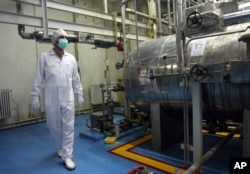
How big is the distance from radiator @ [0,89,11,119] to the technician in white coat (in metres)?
1.86

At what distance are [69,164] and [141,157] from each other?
0.79m

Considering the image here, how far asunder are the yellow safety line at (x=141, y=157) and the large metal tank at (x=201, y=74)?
1.56 feet

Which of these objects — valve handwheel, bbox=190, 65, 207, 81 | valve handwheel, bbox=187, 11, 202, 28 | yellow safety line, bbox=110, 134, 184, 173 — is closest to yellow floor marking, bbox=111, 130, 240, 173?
yellow safety line, bbox=110, 134, 184, 173

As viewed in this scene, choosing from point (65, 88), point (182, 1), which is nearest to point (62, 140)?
point (65, 88)

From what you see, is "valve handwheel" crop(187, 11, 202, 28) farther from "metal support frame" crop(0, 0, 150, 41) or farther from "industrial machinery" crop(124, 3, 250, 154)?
"metal support frame" crop(0, 0, 150, 41)

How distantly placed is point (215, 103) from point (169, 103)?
51 centimetres

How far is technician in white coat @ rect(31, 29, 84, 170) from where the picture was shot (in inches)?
89.0

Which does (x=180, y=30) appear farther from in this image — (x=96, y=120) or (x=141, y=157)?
(x=96, y=120)

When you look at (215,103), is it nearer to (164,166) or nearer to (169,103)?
(169,103)

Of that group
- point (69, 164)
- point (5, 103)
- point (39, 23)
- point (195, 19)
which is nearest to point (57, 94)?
point (69, 164)

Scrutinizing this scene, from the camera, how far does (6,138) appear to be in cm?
332

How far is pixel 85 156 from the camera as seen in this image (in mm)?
2465

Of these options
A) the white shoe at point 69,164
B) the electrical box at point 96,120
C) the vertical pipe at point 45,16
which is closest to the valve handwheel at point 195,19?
the white shoe at point 69,164

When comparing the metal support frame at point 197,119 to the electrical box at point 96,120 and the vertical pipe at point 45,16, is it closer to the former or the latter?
the electrical box at point 96,120
